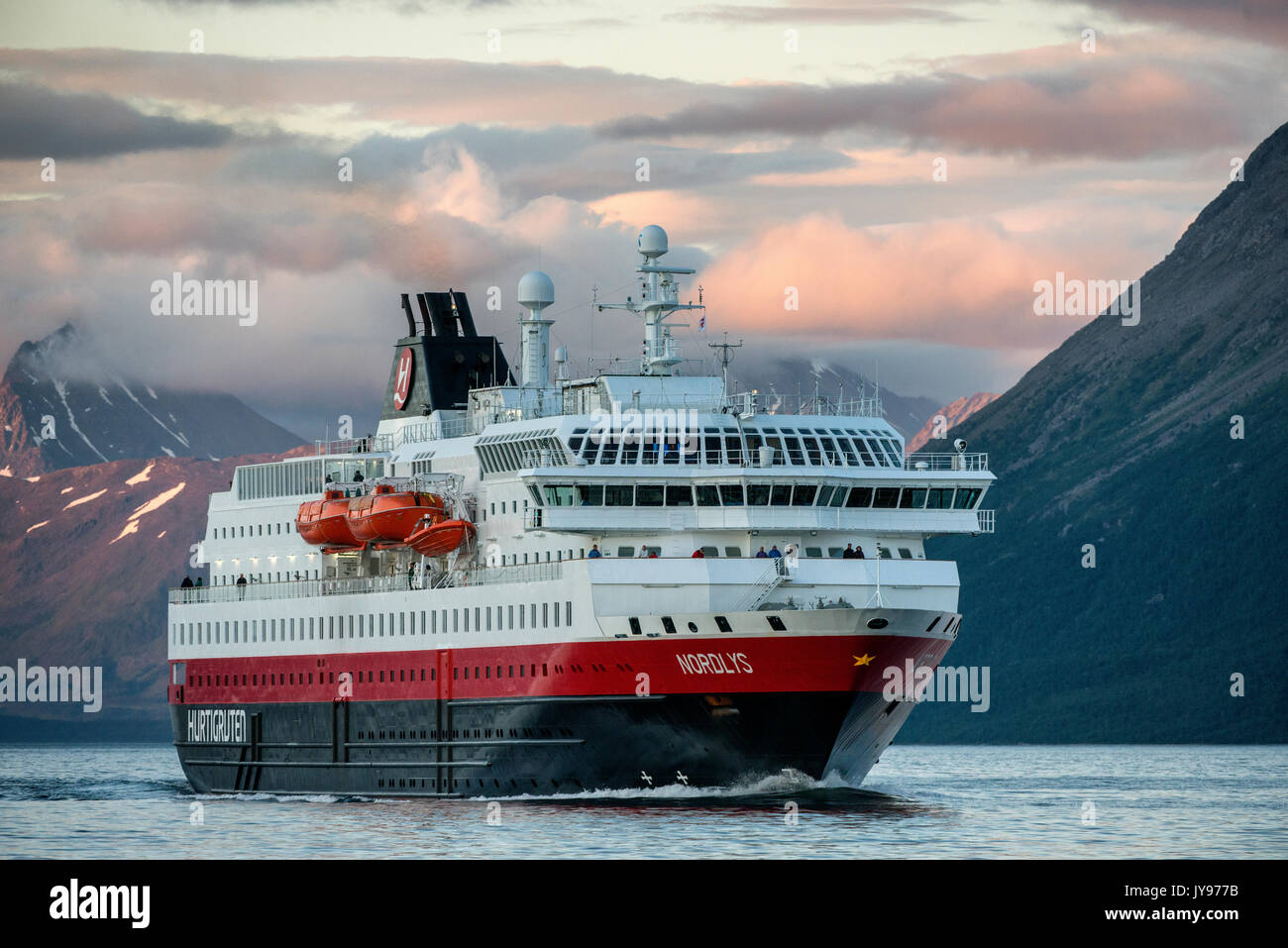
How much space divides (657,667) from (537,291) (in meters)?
20.5

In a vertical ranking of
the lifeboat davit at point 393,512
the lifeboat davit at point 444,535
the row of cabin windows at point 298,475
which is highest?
the row of cabin windows at point 298,475

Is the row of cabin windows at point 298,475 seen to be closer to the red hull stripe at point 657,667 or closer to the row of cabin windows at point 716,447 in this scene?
the red hull stripe at point 657,667

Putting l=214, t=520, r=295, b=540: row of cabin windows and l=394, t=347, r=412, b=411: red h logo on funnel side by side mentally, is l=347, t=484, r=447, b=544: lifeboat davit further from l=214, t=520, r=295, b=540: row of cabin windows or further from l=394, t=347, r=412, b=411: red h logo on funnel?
l=394, t=347, r=412, b=411: red h logo on funnel

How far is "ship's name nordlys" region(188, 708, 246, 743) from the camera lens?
80.7 metres

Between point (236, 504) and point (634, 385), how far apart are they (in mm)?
20938

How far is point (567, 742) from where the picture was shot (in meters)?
64.4

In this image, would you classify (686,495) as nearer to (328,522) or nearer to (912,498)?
(912,498)

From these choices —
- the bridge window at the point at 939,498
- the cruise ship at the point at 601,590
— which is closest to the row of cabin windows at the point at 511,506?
the cruise ship at the point at 601,590

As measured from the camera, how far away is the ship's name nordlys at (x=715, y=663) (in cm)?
6147

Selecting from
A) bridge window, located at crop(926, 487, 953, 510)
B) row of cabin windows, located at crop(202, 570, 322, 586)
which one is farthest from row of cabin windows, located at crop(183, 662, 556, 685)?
bridge window, located at crop(926, 487, 953, 510)

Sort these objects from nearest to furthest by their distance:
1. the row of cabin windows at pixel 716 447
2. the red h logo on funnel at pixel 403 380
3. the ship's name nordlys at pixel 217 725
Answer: the row of cabin windows at pixel 716 447, the ship's name nordlys at pixel 217 725, the red h logo on funnel at pixel 403 380

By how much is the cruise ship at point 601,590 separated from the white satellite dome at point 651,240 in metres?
0.08

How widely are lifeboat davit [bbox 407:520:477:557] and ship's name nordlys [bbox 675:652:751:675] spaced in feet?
37.7
